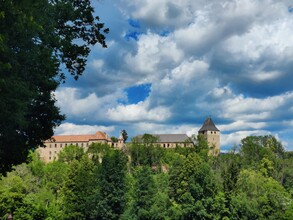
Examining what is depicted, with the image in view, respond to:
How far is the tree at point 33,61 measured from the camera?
9.68m

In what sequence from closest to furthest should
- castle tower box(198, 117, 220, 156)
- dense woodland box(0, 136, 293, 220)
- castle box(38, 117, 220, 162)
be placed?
dense woodland box(0, 136, 293, 220) → castle box(38, 117, 220, 162) → castle tower box(198, 117, 220, 156)

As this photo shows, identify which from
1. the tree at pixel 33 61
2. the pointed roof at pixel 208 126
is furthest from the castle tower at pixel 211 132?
the tree at pixel 33 61

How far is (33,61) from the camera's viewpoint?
41.8 ft

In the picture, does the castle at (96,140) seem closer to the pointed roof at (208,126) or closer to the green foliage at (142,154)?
the pointed roof at (208,126)

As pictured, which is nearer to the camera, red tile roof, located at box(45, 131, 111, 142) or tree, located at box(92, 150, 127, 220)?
tree, located at box(92, 150, 127, 220)

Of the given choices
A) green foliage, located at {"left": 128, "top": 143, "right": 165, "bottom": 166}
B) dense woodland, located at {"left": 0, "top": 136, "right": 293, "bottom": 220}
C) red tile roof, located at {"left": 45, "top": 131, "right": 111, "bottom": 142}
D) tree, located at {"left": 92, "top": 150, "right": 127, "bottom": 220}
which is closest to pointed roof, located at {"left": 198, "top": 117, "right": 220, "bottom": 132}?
red tile roof, located at {"left": 45, "top": 131, "right": 111, "bottom": 142}

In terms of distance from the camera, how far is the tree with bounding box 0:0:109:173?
31.8ft

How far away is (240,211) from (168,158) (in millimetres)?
74884

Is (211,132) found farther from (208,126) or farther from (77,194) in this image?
(77,194)

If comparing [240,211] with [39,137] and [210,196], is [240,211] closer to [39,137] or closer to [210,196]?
[210,196]

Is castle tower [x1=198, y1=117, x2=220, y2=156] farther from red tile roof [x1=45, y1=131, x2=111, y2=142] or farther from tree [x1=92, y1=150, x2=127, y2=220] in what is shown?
tree [x1=92, y1=150, x2=127, y2=220]

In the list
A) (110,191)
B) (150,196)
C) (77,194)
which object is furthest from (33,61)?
(77,194)

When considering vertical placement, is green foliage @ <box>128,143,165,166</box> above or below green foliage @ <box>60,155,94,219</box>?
above

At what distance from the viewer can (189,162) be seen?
58469 mm
